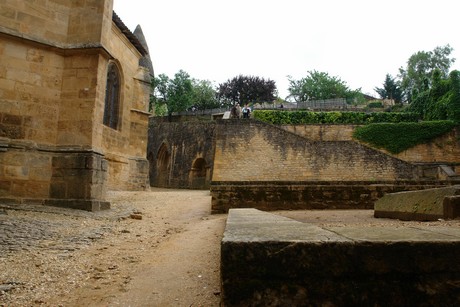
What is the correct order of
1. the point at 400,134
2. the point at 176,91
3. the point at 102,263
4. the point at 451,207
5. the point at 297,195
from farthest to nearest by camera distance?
1. the point at 176,91
2. the point at 400,134
3. the point at 297,195
4. the point at 102,263
5. the point at 451,207

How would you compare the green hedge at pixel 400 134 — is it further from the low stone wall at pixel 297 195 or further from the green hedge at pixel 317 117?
the low stone wall at pixel 297 195

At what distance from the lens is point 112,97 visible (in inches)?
650

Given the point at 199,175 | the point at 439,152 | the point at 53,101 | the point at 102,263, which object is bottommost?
the point at 102,263

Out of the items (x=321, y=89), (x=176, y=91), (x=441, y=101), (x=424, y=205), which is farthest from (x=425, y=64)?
(x=424, y=205)

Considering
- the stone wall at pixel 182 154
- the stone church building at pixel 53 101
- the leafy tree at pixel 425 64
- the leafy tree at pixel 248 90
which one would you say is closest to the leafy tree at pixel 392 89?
the leafy tree at pixel 425 64

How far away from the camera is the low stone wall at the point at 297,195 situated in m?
8.31

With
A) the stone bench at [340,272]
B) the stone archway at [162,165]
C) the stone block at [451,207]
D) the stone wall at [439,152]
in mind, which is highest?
the stone wall at [439,152]

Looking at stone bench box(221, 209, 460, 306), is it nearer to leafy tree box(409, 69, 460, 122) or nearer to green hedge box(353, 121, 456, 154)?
green hedge box(353, 121, 456, 154)

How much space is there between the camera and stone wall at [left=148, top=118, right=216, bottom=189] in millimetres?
29188

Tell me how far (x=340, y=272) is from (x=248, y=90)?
46.4 m

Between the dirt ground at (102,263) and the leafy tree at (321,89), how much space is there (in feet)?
161

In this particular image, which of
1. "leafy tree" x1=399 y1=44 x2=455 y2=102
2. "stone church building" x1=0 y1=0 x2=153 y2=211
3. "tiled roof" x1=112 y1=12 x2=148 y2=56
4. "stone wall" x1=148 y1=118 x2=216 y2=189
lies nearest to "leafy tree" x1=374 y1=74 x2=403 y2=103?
"leafy tree" x1=399 y1=44 x2=455 y2=102

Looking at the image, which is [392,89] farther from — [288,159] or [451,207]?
[451,207]

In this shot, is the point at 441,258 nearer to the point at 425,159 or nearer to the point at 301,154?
the point at 301,154
